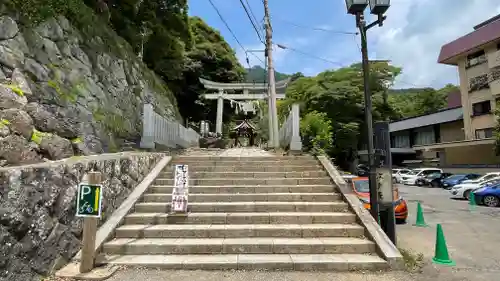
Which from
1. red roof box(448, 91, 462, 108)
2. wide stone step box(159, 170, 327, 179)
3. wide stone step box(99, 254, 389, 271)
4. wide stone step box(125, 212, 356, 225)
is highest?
red roof box(448, 91, 462, 108)

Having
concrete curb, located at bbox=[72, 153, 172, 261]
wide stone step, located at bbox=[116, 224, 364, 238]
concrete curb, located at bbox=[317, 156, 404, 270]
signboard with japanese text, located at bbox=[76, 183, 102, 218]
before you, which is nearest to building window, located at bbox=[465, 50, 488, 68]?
concrete curb, located at bbox=[317, 156, 404, 270]

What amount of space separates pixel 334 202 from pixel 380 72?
2803 centimetres

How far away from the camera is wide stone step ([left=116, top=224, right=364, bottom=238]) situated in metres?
5.53

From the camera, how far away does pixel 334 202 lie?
6594 mm

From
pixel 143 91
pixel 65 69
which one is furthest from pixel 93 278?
pixel 143 91

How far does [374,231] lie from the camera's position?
17.8ft

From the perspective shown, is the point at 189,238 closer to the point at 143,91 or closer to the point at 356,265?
the point at 356,265

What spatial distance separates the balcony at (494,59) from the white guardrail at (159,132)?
24745 millimetres

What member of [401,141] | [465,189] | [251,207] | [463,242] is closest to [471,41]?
[401,141]

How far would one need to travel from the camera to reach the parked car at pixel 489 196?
13.7 m

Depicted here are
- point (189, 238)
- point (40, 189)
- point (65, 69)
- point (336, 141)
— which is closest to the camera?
point (40, 189)

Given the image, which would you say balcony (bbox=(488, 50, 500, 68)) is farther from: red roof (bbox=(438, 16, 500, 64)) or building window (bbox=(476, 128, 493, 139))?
building window (bbox=(476, 128, 493, 139))

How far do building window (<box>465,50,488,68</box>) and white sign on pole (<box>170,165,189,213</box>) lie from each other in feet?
98.7

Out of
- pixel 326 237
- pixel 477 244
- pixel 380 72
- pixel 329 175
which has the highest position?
pixel 380 72
